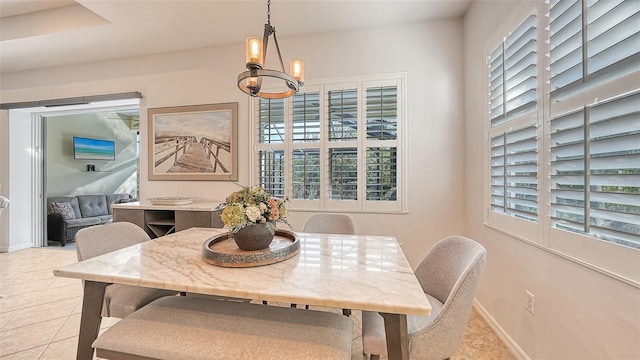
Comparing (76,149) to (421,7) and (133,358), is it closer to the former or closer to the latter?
(133,358)

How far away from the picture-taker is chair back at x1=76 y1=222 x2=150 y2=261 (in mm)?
1620

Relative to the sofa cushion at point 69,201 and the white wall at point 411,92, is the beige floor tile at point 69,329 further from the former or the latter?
the sofa cushion at point 69,201

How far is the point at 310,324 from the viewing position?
1235mm

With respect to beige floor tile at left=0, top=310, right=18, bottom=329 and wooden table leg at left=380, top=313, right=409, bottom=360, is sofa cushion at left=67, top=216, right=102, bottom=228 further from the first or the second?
wooden table leg at left=380, top=313, right=409, bottom=360

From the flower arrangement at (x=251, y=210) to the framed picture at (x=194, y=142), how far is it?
2.06 m

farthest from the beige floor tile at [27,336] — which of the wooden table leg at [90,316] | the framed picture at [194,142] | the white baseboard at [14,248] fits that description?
the white baseboard at [14,248]

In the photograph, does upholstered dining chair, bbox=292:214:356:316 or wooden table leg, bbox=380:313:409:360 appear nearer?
wooden table leg, bbox=380:313:409:360

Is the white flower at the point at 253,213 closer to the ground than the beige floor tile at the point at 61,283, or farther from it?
farther from it

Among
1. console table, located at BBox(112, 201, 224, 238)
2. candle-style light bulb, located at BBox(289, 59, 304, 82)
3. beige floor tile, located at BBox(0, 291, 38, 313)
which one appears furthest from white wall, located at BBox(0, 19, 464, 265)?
beige floor tile, located at BBox(0, 291, 38, 313)

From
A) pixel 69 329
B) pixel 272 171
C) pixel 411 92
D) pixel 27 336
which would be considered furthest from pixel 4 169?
pixel 411 92

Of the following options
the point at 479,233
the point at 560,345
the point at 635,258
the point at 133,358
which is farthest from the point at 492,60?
the point at 133,358

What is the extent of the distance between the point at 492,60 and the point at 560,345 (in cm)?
199

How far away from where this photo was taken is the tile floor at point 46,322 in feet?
6.13

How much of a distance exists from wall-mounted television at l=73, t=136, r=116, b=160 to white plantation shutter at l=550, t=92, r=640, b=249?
7651 mm
